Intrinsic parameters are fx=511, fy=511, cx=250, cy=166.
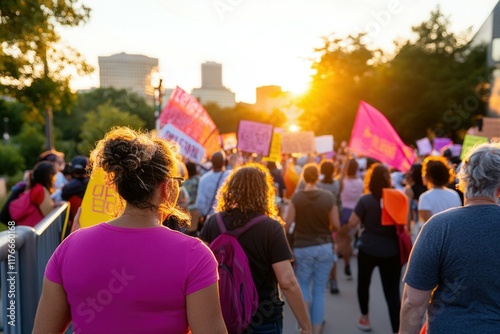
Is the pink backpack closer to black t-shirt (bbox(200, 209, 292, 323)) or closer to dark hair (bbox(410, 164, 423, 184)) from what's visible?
black t-shirt (bbox(200, 209, 292, 323))

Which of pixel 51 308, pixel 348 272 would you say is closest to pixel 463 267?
pixel 51 308

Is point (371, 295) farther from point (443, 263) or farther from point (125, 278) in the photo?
point (125, 278)

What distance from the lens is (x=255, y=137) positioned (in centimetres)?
952

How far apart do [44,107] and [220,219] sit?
42.5ft

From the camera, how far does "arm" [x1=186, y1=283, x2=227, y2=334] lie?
1714mm

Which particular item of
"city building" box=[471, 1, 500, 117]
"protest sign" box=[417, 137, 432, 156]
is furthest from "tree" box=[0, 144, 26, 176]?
"city building" box=[471, 1, 500, 117]

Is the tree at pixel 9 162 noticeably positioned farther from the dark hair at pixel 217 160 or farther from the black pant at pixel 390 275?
the black pant at pixel 390 275

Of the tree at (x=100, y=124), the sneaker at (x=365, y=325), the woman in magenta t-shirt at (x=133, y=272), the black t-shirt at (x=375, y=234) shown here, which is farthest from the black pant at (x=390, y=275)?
the tree at (x=100, y=124)

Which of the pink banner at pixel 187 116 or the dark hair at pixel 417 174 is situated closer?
the dark hair at pixel 417 174

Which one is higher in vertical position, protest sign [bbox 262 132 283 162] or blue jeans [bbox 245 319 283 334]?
protest sign [bbox 262 132 283 162]

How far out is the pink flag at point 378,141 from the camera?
26.2ft

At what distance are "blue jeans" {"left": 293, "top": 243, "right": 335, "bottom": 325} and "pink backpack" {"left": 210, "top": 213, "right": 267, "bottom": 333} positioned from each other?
230 centimetres

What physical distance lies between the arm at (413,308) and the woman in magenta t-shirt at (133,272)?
1109 millimetres

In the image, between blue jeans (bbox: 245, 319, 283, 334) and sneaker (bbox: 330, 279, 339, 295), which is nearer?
blue jeans (bbox: 245, 319, 283, 334)
